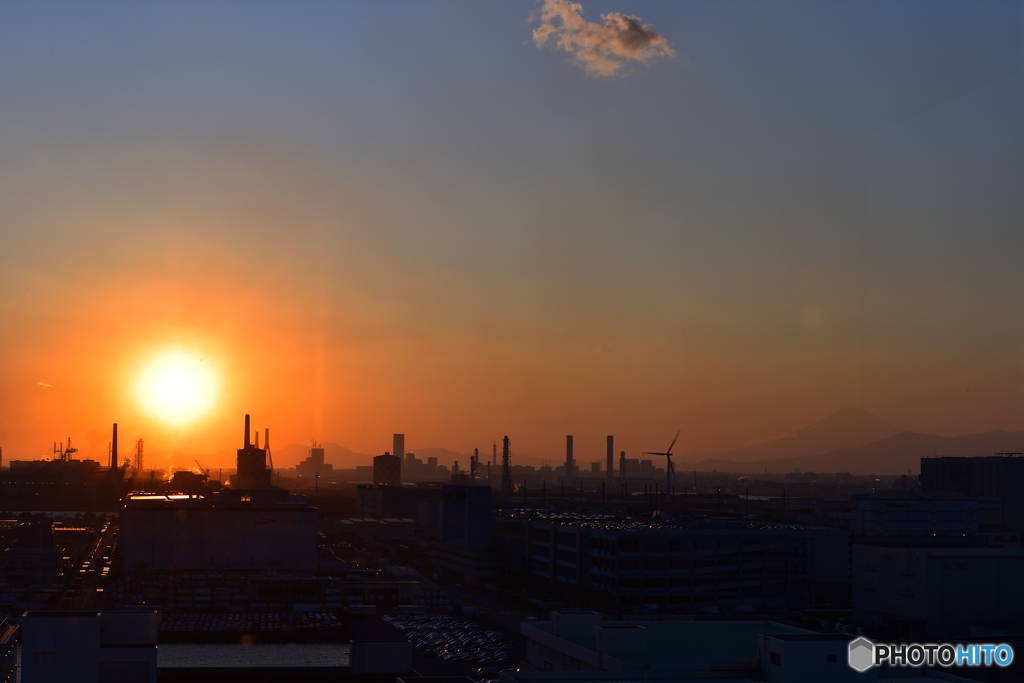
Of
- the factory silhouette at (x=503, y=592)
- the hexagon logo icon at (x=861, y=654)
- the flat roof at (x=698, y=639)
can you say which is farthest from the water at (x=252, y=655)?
the hexagon logo icon at (x=861, y=654)

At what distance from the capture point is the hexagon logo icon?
17.5 feet

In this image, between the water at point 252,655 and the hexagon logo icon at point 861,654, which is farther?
the water at point 252,655

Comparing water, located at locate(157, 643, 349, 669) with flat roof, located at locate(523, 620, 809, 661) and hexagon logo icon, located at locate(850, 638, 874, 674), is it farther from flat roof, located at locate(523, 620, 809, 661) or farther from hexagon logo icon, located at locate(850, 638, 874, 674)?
hexagon logo icon, located at locate(850, 638, 874, 674)

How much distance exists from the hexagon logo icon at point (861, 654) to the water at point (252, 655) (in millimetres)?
8036

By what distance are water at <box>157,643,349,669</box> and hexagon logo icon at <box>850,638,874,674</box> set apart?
8.04 metres

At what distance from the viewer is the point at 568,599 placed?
18031mm

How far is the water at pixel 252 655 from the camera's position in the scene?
12.6 metres

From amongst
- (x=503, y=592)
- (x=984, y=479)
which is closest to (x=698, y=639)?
(x=503, y=592)

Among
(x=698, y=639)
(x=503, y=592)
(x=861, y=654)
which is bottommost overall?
(x=503, y=592)

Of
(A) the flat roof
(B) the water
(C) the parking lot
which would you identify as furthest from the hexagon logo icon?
(B) the water

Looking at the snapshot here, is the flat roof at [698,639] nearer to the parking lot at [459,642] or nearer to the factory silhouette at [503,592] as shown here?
the factory silhouette at [503,592]

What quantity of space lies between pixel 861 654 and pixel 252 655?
10101 mm

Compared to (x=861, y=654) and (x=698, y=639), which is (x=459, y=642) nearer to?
(x=698, y=639)

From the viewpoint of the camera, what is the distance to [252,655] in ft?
44.2
